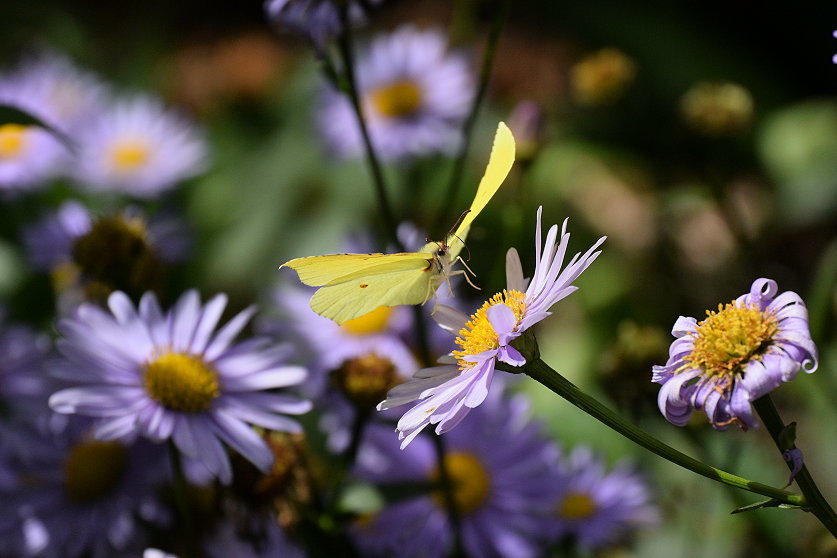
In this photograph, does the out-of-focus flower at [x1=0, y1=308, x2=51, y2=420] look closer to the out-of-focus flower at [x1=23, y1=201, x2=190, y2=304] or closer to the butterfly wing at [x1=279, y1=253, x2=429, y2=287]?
the out-of-focus flower at [x1=23, y1=201, x2=190, y2=304]

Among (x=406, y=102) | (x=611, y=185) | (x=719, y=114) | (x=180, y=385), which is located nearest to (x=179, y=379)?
(x=180, y=385)

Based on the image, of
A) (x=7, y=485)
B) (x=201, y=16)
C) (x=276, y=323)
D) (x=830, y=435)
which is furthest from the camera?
(x=201, y=16)

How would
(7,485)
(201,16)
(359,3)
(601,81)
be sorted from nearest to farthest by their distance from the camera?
1. (7,485)
2. (359,3)
3. (601,81)
4. (201,16)

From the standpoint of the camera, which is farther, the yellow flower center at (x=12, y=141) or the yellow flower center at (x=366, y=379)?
the yellow flower center at (x=12, y=141)

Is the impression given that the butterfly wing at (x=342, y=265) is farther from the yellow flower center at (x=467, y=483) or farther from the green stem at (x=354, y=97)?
the yellow flower center at (x=467, y=483)

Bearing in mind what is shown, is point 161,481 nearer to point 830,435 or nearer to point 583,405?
point 583,405

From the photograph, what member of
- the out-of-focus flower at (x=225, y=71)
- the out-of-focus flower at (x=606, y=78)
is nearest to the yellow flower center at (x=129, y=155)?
the out-of-focus flower at (x=225, y=71)

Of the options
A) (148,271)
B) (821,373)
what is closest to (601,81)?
(821,373)
